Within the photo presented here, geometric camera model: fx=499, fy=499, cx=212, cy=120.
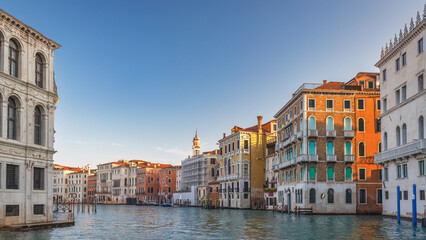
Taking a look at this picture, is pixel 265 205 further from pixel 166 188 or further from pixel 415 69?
pixel 166 188

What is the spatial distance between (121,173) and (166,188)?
61.7 feet

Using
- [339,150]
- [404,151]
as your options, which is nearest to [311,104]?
[339,150]

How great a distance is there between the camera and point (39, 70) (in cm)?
2688

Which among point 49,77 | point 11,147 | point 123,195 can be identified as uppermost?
point 49,77

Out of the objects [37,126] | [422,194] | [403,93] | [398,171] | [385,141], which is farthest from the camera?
[385,141]

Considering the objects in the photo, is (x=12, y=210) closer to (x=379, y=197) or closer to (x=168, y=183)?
(x=379, y=197)

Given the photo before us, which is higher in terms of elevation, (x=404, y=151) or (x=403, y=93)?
(x=403, y=93)

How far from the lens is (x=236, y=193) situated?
240 ft

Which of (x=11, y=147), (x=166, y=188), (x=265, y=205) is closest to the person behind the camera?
(x=11, y=147)

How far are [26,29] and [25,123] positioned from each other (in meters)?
4.77

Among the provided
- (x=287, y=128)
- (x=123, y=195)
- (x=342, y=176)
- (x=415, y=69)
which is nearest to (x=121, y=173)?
(x=123, y=195)

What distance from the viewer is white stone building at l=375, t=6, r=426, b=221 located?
107ft

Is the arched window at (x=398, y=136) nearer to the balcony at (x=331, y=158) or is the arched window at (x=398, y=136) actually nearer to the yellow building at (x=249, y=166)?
the balcony at (x=331, y=158)

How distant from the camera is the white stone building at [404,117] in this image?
32719 mm
